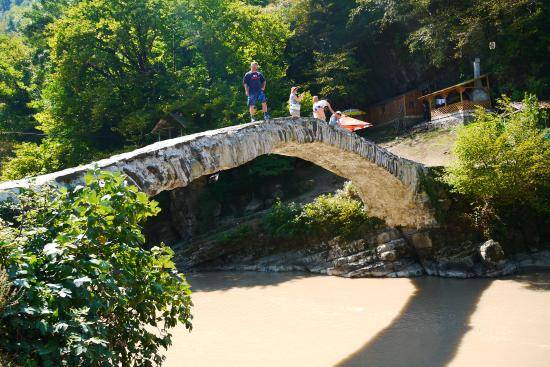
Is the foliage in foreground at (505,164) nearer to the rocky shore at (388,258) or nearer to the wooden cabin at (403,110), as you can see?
the rocky shore at (388,258)

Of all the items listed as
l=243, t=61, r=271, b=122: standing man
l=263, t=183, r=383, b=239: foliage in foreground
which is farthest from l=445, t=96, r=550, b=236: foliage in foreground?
l=243, t=61, r=271, b=122: standing man

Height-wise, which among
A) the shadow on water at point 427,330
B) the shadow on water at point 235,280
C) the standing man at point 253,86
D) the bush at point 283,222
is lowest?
the shadow on water at point 427,330

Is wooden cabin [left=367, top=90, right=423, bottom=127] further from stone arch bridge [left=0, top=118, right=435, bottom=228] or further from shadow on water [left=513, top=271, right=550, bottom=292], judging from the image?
shadow on water [left=513, top=271, right=550, bottom=292]

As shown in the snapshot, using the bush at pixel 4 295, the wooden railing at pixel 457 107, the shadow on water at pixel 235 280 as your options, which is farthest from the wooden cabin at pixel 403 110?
the bush at pixel 4 295

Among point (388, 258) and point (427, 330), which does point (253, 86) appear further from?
point (388, 258)

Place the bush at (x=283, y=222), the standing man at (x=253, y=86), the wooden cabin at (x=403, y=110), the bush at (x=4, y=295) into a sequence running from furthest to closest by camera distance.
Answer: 1. the wooden cabin at (x=403, y=110)
2. the bush at (x=283, y=222)
3. the standing man at (x=253, y=86)
4. the bush at (x=4, y=295)

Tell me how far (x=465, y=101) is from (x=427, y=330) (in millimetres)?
16037

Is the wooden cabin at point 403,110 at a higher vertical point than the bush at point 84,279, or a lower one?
higher

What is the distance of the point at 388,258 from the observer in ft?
42.8

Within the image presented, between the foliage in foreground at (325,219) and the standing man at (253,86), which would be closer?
the standing man at (253,86)

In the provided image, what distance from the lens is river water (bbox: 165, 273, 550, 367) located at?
23.9 ft

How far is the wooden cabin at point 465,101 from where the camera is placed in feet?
71.2

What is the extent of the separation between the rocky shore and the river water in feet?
1.64

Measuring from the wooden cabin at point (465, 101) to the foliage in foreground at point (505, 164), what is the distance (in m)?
9.54
